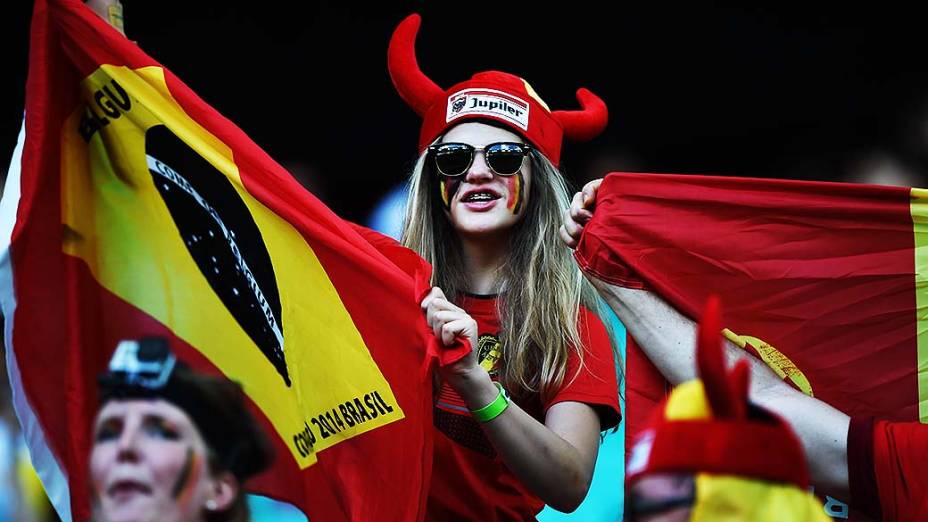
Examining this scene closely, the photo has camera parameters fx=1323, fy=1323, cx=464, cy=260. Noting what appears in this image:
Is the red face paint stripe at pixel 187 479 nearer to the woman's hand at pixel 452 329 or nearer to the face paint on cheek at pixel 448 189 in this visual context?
the woman's hand at pixel 452 329

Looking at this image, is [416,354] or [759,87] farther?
[759,87]

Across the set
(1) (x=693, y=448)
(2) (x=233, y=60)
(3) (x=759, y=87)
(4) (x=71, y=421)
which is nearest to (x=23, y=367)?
(4) (x=71, y=421)

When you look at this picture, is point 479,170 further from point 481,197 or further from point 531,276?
point 531,276

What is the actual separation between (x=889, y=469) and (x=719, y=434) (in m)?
1.07

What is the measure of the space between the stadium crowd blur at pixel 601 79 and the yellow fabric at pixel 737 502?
4.34 meters

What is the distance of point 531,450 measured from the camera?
300cm

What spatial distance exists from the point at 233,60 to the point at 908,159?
317 centimetres

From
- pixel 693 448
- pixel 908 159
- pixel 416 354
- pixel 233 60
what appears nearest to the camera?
pixel 693 448

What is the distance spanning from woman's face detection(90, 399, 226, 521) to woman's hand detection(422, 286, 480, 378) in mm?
987

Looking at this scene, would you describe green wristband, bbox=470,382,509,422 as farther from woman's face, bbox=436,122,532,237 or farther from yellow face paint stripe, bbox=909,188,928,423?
yellow face paint stripe, bbox=909,188,928,423

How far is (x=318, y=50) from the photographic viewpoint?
21.1 ft

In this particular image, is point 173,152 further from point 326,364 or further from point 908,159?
point 908,159

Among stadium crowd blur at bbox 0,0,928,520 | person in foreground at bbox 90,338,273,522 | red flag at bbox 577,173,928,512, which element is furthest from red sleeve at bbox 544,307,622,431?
stadium crowd blur at bbox 0,0,928,520

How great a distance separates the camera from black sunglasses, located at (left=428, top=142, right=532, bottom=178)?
11.6 feet
